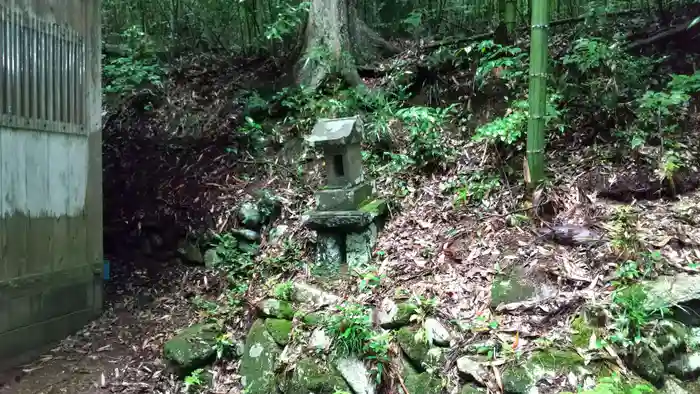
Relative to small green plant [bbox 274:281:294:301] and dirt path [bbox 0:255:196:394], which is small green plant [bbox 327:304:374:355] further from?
dirt path [bbox 0:255:196:394]

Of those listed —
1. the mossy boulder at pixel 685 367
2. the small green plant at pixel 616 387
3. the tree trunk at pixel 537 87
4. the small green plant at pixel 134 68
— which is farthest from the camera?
the small green plant at pixel 134 68

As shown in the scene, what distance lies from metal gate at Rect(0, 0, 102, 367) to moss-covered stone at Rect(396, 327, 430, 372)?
12.3 ft

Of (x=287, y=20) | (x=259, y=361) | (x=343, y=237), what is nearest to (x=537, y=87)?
(x=343, y=237)

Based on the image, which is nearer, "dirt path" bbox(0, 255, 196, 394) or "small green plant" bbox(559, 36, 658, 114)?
"dirt path" bbox(0, 255, 196, 394)

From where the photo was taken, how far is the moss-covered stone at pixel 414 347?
12.9ft

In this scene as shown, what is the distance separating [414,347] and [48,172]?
413 centimetres

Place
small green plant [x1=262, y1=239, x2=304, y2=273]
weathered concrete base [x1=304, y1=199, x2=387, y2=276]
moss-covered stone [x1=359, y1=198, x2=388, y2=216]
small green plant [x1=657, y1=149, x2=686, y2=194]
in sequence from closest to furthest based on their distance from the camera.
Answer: small green plant [x1=657, y1=149, x2=686, y2=194] → weathered concrete base [x1=304, y1=199, x2=387, y2=276] → moss-covered stone [x1=359, y1=198, x2=388, y2=216] → small green plant [x1=262, y1=239, x2=304, y2=273]

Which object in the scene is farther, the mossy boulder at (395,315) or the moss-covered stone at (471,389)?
the mossy boulder at (395,315)

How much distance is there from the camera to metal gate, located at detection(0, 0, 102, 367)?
4.94 m

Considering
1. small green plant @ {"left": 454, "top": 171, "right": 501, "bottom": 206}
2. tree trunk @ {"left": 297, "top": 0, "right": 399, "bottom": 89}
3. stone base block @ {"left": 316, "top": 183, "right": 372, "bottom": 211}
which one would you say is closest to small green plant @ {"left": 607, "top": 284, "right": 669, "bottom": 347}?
small green plant @ {"left": 454, "top": 171, "right": 501, "bottom": 206}

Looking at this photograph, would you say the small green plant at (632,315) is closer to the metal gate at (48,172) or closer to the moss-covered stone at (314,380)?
the moss-covered stone at (314,380)

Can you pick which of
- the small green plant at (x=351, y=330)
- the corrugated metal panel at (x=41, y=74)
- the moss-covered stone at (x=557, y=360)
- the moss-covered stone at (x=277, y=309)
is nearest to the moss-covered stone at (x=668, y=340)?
the moss-covered stone at (x=557, y=360)

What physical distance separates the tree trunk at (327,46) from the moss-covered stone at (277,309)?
13.0 feet

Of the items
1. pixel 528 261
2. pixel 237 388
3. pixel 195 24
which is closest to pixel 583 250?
pixel 528 261
